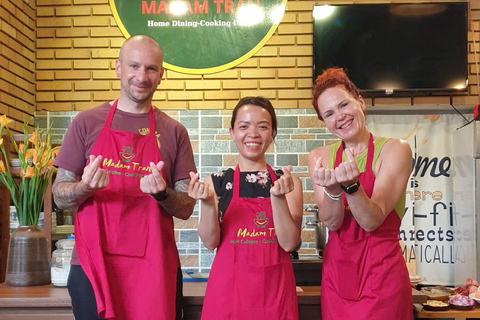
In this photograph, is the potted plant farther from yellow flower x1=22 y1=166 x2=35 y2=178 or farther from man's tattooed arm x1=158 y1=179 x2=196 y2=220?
man's tattooed arm x1=158 y1=179 x2=196 y2=220

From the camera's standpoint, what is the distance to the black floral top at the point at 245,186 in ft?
7.00

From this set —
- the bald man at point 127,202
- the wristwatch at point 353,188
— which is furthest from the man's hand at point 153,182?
the wristwatch at point 353,188

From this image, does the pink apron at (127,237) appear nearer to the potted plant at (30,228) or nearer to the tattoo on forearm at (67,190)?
the tattoo on forearm at (67,190)

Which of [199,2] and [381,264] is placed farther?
[199,2]

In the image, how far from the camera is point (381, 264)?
1.89 meters

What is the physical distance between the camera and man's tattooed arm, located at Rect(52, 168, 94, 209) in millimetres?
1854

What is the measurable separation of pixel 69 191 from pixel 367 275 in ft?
3.54

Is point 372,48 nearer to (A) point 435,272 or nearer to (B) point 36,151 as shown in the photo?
(A) point 435,272

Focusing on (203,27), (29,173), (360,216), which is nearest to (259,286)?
(360,216)

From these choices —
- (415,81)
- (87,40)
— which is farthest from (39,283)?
(415,81)

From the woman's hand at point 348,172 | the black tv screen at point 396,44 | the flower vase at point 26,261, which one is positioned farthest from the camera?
the black tv screen at point 396,44

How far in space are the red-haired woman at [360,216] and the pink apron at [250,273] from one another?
159mm

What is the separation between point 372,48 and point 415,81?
0.46 metres

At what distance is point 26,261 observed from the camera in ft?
8.36
